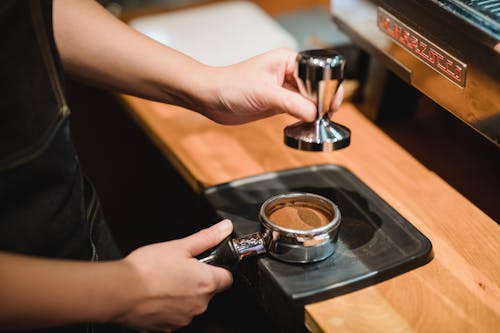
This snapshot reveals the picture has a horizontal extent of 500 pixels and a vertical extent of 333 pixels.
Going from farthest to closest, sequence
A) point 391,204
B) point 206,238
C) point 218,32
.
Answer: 1. point 218,32
2. point 391,204
3. point 206,238

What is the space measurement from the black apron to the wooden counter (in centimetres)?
34

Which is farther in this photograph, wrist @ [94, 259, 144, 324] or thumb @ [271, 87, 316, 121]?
thumb @ [271, 87, 316, 121]

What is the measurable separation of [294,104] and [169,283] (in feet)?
1.14

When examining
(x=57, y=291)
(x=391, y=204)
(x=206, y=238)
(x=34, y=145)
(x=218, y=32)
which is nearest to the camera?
(x=57, y=291)

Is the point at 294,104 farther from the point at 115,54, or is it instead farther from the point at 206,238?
the point at 115,54

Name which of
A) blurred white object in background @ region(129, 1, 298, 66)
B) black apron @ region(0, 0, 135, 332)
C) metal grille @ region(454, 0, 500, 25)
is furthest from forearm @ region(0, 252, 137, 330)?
blurred white object in background @ region(129, 1, 298, 66)

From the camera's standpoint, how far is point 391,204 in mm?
1188

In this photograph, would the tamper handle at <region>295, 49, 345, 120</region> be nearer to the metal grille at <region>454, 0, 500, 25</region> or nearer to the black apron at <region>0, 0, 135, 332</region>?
the metal grille at <region>454, 0, 500, 25</region>

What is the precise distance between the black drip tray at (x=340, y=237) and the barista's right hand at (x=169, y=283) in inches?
3.4

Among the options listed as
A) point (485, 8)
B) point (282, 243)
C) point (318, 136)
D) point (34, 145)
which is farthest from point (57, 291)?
point (485, 8)

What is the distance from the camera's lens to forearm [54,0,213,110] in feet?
3.88

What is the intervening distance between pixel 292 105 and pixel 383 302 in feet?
1.12

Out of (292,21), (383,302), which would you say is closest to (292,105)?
(383,302)

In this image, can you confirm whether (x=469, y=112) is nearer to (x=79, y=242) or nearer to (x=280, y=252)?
(x=280, y=252)
